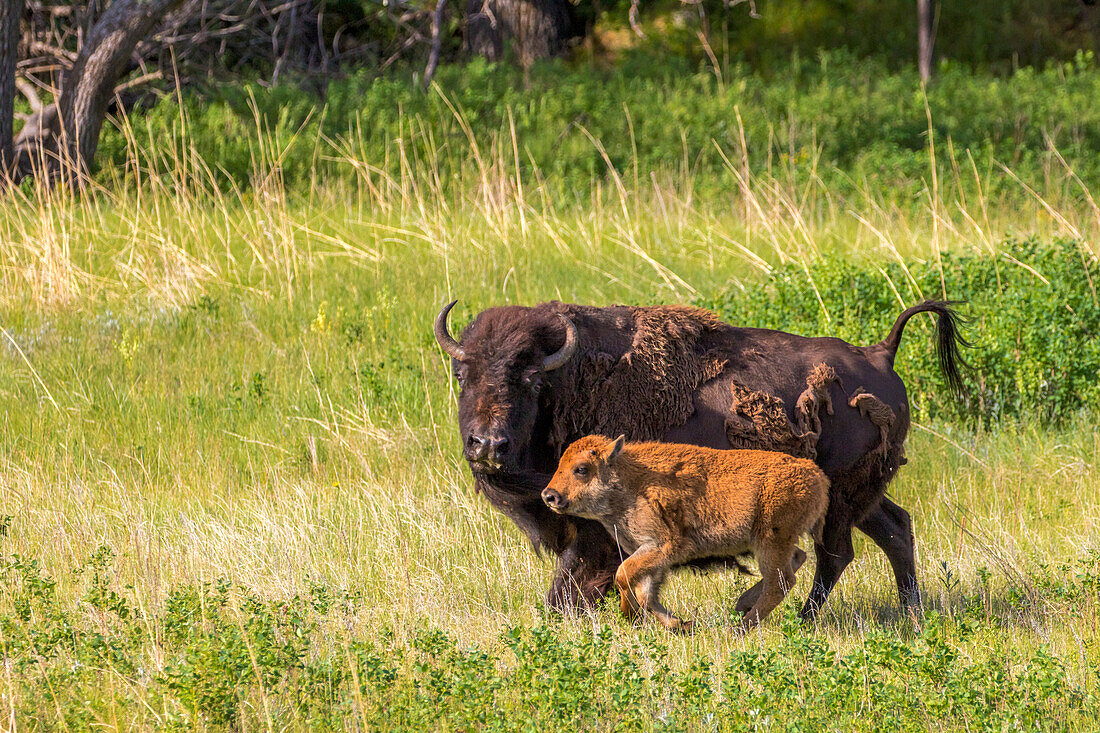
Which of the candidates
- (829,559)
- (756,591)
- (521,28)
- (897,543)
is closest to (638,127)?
(521,28)

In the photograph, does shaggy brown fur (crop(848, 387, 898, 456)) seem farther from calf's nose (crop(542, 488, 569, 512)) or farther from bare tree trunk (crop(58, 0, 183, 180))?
bare tree trunk (crop(58, 0, 183, 180))

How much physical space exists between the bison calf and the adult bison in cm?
38

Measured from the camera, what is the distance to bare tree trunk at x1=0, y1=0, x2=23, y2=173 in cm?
1318

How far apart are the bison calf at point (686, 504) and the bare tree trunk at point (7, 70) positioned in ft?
33.4

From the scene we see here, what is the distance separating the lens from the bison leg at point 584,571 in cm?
571

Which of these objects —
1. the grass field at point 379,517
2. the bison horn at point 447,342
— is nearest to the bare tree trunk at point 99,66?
the grass field at point 379,517

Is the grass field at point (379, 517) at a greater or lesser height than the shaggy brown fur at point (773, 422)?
lesser

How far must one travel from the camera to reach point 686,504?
523 cm

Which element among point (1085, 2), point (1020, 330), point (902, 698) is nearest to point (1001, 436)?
point (1020, 330)

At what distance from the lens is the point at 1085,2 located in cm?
2534

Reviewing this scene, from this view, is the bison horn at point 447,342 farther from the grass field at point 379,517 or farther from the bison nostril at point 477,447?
the grass field at point 379,517

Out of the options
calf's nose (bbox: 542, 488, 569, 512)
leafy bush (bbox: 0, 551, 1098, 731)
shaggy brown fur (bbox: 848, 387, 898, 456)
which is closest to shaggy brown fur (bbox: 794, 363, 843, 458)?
shaggy brown fur (bbox: 848, 387, 898, 456)

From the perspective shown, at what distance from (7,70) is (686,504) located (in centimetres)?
1128

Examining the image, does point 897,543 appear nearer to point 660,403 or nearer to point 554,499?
point 660,403
